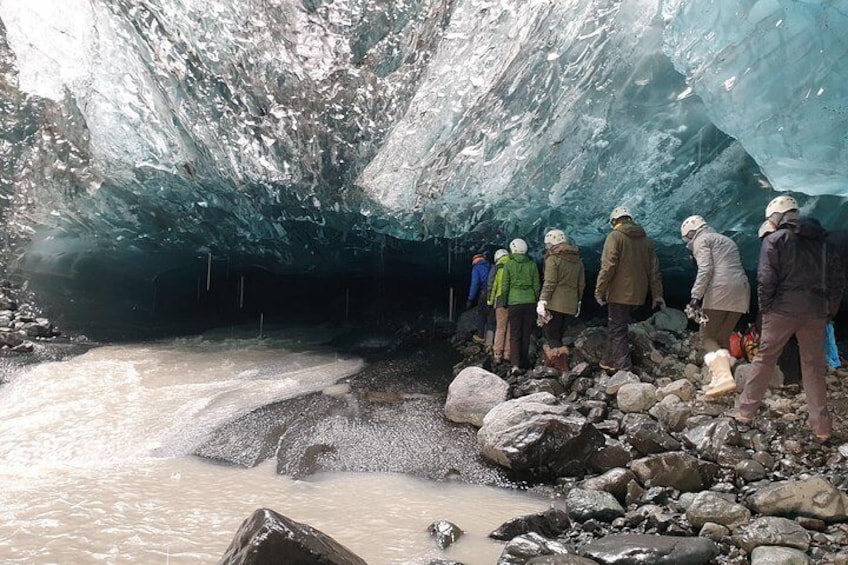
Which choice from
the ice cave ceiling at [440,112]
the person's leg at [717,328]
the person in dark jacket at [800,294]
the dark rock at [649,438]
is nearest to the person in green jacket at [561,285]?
the ice cave ceiling at [440,112]

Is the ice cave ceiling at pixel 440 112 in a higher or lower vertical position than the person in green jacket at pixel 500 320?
higher

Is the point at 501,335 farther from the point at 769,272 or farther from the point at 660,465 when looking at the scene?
the point at 769,272

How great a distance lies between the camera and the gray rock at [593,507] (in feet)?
13.9

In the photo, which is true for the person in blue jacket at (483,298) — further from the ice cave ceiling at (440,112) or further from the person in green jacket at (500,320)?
the person in green jacket at (500,320)

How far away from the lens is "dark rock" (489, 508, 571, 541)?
4.01 m

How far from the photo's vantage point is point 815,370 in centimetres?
472

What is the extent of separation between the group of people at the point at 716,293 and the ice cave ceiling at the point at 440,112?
42.3 inches

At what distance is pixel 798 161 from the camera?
5.59 meters

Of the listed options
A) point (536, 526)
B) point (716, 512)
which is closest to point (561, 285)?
point (716, 512)

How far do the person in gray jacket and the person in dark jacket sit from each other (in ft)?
2.79

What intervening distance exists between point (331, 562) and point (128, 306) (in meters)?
13.5

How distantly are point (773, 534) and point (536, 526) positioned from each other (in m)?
1.52

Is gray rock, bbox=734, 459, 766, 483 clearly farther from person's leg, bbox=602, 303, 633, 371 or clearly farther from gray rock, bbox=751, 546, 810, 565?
person's leg, bbox=602, 303, 633, 371

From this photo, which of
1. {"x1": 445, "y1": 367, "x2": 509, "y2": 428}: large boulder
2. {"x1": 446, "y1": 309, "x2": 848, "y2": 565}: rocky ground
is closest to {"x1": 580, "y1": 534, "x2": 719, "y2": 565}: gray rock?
{"x1": 446, "y1": 309, "x2": 848, "y2": 565}: rocky ground
